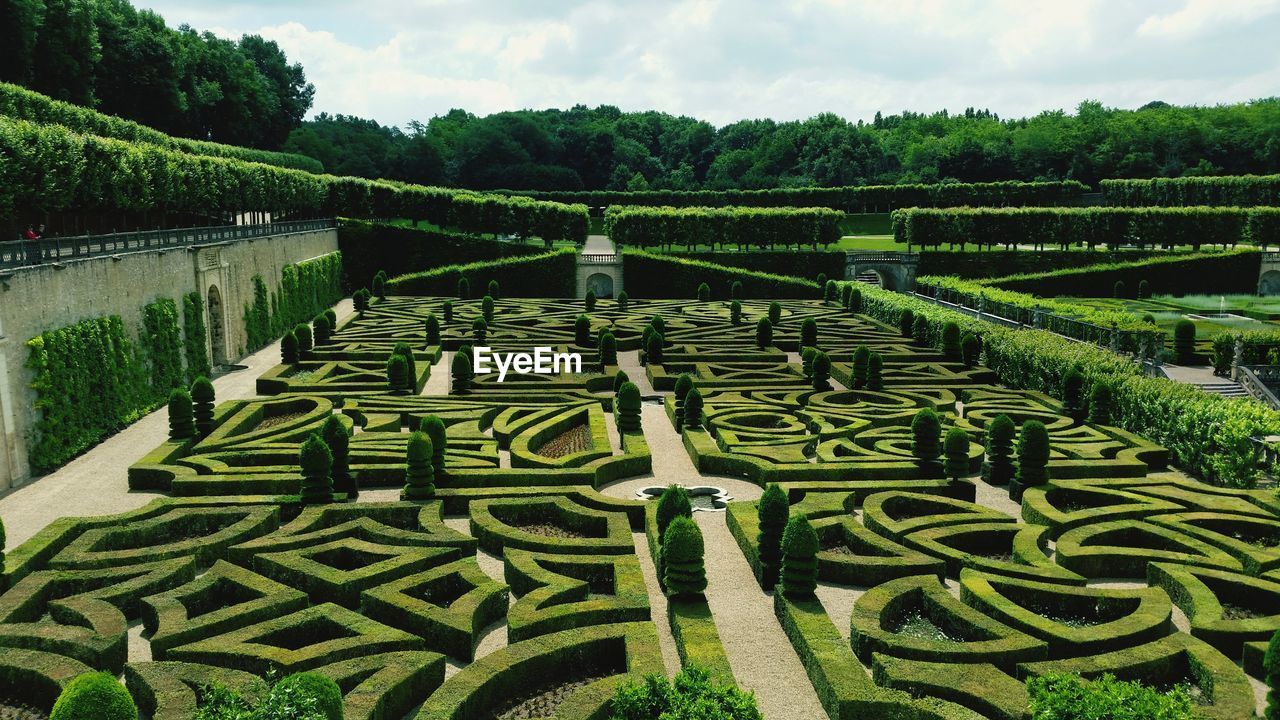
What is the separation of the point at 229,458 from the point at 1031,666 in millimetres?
18083

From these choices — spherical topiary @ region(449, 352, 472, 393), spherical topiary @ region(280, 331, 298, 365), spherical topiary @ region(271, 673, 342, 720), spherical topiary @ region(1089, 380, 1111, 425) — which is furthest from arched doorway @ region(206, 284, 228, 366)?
spherical topiary @ region(1089, 380, 1111, 425)

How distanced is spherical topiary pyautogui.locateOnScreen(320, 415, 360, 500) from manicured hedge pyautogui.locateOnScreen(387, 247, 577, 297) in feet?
141

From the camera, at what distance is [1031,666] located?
1241 cm

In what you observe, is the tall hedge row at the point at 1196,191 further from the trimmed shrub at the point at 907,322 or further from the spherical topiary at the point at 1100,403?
the spherical topiary at the point at 1100,403

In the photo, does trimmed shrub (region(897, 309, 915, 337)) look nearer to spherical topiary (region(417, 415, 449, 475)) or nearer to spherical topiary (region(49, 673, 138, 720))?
spherical topiary (region(417, 415, 449, 475))

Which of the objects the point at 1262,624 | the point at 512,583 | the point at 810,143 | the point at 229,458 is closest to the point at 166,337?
the point at 229,458

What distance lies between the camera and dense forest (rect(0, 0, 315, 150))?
60250mm

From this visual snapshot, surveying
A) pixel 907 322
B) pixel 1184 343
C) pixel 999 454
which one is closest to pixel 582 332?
pixel 907 322

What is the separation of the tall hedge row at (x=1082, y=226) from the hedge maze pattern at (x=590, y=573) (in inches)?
1894

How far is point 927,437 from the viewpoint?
21641mm

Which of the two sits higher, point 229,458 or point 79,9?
point 79,9

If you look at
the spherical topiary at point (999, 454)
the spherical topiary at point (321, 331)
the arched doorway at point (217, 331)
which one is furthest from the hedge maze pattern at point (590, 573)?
the spherical topiary at point (321, 331)

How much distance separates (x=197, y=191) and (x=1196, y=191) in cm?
9209

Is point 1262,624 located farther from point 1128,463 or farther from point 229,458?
point 229,458
